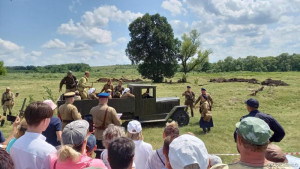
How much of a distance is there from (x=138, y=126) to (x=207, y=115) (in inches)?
225

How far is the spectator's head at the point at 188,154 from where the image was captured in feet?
6.16

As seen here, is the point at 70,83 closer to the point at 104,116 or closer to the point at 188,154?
the point at 104,116

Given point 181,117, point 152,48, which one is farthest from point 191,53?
Result: point 181,117

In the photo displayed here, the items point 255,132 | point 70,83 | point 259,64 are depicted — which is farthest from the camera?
point 259,64

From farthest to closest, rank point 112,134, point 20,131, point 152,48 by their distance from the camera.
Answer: point 152,48 → point 20,131 → point 112,134

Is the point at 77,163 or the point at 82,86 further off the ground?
the point at 82,86

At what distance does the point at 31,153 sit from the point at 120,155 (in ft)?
3.02

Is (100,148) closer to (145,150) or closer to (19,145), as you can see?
(145,150)

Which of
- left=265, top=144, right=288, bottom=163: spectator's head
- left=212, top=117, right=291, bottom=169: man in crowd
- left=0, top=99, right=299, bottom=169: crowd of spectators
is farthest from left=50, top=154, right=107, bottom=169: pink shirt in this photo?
left=265, top=144, right=288, bottom=163: spectator's head

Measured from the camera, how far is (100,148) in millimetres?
5152

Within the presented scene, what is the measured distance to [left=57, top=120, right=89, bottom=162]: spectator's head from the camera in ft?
7.03

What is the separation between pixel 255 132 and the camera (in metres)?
1.85

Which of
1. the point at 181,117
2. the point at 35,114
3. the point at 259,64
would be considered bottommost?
the point at 181,117

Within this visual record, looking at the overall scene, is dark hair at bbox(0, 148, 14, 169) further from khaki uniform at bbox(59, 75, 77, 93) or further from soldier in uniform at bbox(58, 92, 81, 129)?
khaki uniform at bbox(59, 75, 77, 93)
